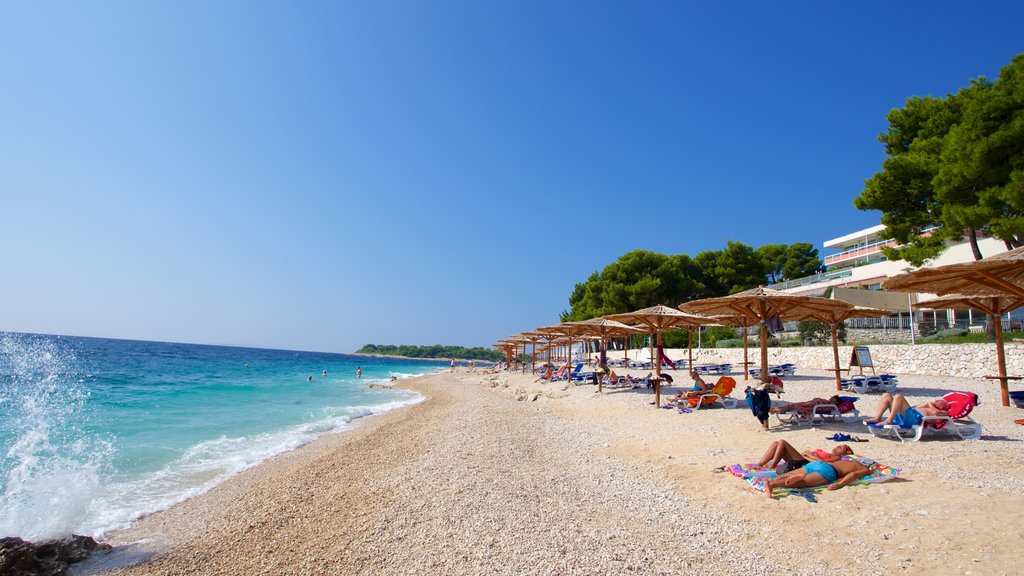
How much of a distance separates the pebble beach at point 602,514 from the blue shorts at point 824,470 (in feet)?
0.60

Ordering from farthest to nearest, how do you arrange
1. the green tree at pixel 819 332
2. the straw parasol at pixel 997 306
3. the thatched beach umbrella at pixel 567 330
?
the green tree at pixel 819 332 → the thatched beach umbrella at pixel 567 330 → the straw parasol at pixel 997 306

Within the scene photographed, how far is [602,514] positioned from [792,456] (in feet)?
7.24

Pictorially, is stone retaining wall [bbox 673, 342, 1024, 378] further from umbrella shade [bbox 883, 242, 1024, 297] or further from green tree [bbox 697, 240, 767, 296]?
green tree [bbox 697, 240, 767, 296]

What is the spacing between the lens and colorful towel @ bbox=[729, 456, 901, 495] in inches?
178

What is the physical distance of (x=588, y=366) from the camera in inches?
1074

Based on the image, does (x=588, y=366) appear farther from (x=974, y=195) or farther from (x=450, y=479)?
(x=450, y=479)

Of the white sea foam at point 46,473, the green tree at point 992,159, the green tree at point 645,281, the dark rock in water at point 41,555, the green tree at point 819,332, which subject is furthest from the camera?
the green tree at point 645,281

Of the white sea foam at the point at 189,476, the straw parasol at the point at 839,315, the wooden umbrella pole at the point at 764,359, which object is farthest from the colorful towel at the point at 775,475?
the straw parasol at the point at 839,315

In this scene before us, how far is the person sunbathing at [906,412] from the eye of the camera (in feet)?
20.6

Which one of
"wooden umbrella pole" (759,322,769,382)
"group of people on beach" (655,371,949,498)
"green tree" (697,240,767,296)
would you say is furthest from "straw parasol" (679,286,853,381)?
"green tree" (697,240,767,296)

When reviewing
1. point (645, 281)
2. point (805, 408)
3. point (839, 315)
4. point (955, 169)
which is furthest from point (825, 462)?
point (645, 281)

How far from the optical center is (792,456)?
5129 mm

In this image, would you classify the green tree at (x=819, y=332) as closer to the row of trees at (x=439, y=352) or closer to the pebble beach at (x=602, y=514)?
the pebble beach at (x=602, y=514)

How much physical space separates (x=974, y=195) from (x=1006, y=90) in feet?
9.55
